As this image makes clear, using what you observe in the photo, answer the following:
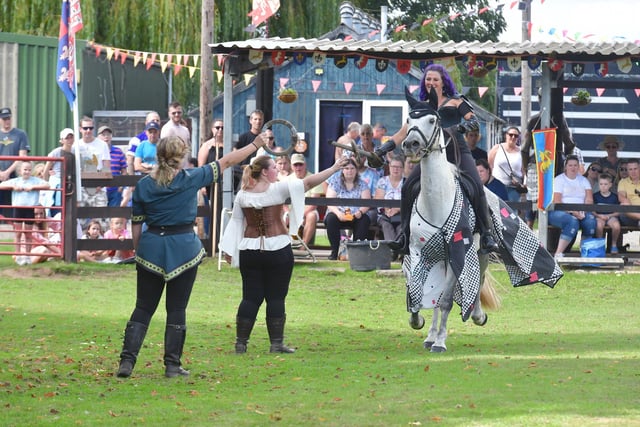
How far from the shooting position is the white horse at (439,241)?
11.7 m

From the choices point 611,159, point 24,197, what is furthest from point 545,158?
point 24,197

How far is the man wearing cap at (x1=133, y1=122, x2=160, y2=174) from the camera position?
843 inches

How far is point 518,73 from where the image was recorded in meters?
34.2

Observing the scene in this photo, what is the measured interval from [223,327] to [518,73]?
21.4 metres

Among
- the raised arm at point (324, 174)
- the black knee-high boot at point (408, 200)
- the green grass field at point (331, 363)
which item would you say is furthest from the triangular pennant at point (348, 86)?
the raised arm at point (324, 174)

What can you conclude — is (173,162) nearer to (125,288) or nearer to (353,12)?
(125,288)

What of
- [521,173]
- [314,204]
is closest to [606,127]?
[521,173]

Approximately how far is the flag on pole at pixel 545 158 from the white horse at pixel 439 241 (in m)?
7.68

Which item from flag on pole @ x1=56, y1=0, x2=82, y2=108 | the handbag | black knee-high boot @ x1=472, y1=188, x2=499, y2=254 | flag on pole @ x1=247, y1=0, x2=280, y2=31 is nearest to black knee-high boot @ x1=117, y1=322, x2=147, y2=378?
black knee-high boot @ x1=472, y1=188, x2=499, y2=254

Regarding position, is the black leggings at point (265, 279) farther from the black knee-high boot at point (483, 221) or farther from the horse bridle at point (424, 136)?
the black knee-high boot at point (483, 221)

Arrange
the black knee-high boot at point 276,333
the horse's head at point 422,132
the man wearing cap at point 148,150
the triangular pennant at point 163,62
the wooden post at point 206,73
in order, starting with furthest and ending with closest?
the triangular pennant at point 163,62 < the wooden post at point 206,73 < the man wearing cap at point 148,150 < the black knee-high boot at point 276,333 < the horse's head at point 422,132

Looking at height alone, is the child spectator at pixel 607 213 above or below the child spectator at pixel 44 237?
above

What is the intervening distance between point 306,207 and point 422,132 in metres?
9.50

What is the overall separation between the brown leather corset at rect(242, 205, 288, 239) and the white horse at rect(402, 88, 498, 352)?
124cm
